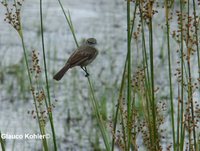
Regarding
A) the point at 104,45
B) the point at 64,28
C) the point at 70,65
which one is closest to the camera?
the point at 70,65

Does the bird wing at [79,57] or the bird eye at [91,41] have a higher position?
the bird eye at [91,41]

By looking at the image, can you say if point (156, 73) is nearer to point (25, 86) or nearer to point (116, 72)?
point (116, 72)

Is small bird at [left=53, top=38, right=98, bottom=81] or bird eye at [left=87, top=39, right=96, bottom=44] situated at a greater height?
bird eye at [left=87, top=39, right=96, bottom=44]

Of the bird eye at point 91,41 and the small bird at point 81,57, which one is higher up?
the bird eye at point 91,41

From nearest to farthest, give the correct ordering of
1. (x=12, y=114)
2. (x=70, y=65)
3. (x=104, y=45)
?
(x=70, y=65)
(x=12, y=114)
(x=104, y=45)

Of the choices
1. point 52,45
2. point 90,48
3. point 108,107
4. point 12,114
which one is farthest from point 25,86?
point 90,48

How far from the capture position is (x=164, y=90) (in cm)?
430

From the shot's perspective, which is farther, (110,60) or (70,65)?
(110,60)

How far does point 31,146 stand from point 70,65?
2013mm

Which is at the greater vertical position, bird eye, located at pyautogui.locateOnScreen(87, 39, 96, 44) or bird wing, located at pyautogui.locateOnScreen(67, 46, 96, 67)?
bird eye, located at pyautogui.locateOnScreen(87, 39, 96, 44)

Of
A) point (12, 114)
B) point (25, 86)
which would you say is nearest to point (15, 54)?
point (25, 86)

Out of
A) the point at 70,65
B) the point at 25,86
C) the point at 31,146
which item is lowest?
the point at 31,146

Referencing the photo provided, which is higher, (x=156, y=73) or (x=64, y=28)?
(x=64, y=28)

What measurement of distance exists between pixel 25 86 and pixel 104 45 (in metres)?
1.29
